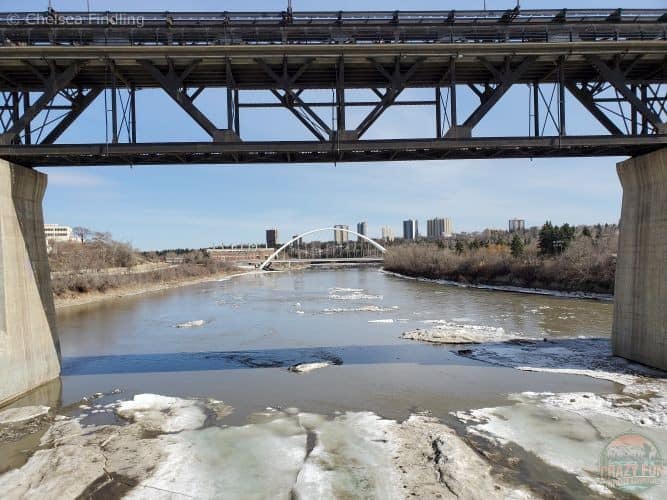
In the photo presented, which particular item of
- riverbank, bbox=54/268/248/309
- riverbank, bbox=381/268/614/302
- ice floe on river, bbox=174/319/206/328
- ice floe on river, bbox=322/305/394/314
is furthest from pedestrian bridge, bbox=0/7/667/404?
riverbank, bbox=54/268/248/309

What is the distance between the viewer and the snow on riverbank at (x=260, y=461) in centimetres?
737

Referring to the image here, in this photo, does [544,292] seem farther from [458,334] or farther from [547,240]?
[458,334]

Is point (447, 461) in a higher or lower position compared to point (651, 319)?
lower

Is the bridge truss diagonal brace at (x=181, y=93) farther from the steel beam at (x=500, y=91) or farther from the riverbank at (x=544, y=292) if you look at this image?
the riverbank at (x=544, y=292)

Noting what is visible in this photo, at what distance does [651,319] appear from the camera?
45.4 ft

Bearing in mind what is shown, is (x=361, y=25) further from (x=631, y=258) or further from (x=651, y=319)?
(x=651, y=319)

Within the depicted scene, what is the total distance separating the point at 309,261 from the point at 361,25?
163m

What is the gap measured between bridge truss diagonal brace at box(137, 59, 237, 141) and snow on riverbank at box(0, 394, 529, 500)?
7.23 metres

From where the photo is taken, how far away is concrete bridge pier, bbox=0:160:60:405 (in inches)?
497

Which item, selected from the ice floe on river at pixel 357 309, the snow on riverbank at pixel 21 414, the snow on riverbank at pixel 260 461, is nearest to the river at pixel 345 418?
the snow on riverbank at pixel 260 461

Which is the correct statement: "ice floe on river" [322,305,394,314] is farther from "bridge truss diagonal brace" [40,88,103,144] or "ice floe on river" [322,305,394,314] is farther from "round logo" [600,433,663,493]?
"round logo" [600,433,663,493]

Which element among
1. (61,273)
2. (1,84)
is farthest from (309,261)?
(1,84)

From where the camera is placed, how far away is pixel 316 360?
1783 centimetres

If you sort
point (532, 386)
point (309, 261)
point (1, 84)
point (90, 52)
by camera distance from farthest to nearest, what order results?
point (309, 261) < point (1, 84) < point (532, 386) < point (90, 52)
